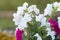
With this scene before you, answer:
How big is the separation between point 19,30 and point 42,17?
246 millimetres

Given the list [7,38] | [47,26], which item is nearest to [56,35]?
[47,26]

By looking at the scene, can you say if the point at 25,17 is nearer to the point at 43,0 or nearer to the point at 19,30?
the point at 19,30

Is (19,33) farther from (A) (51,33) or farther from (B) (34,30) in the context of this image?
(A) (51,33)

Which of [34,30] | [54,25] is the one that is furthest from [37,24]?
[54,25]

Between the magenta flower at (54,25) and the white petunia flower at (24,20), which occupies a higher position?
the white petunia flower at (24,20)

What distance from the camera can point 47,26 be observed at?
2691 mm

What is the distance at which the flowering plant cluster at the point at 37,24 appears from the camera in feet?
8.73

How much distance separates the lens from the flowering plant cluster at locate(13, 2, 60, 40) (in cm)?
266

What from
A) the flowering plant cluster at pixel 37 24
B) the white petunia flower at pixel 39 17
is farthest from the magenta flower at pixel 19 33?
the white petunia flower at pixel 39 17

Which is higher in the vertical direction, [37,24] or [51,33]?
[37,24]

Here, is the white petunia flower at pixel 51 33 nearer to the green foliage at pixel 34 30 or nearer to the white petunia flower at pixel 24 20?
the green foliage at pixel 34 30

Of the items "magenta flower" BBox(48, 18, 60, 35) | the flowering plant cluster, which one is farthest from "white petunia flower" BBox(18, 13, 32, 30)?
"magenta flower" BBox(48, 18, 60, 35)

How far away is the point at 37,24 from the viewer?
2.73 meters

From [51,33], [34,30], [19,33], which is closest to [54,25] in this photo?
[51,33]
